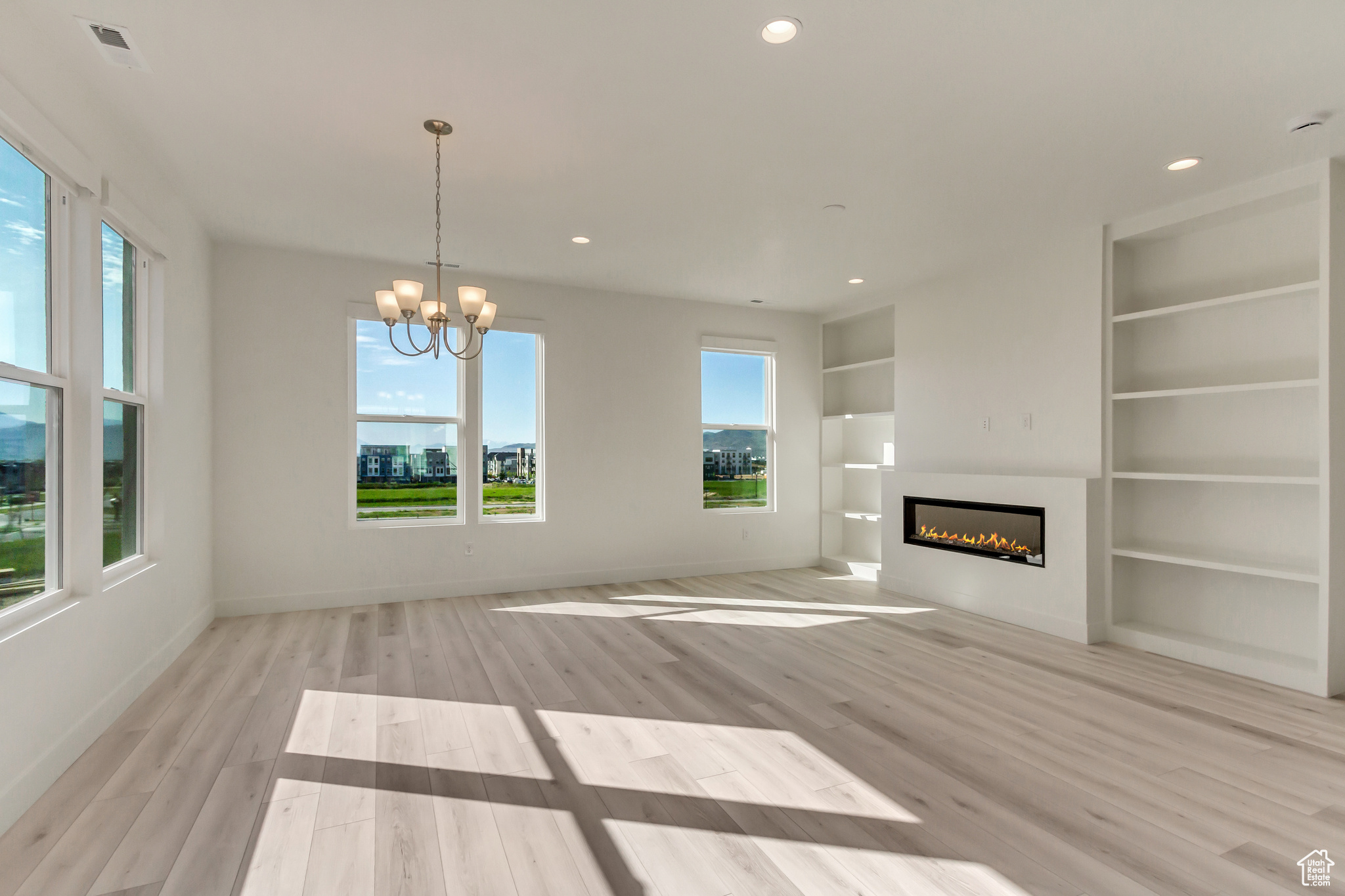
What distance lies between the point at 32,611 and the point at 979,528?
5336 millimetres

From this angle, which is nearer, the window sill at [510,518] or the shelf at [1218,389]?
the shelf at [1218,389]

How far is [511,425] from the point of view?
578 cm

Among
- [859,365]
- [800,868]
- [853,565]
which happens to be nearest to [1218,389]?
[859,365]

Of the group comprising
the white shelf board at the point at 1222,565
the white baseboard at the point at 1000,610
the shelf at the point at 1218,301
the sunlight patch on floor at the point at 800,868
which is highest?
the shelf at the point at 1218,301

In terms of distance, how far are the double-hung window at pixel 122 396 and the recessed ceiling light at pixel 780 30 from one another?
10.0 feet

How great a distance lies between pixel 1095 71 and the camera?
8.49 feet

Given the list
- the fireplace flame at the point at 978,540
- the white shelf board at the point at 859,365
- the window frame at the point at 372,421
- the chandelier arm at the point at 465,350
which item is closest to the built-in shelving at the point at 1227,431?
the fireplace flame at the point at 978,540

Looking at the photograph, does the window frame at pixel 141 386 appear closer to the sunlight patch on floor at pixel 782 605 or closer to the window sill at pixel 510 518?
the window sill at pixel 510 518

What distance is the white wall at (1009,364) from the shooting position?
4.45m

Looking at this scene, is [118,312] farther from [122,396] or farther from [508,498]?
[508,498]

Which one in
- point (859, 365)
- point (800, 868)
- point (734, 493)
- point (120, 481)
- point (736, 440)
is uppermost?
point (859, 365)

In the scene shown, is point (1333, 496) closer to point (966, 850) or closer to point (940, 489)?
point (940, 489)

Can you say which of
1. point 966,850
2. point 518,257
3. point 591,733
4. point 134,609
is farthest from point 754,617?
point 134,609

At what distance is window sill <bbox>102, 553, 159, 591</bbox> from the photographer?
3.01 m
